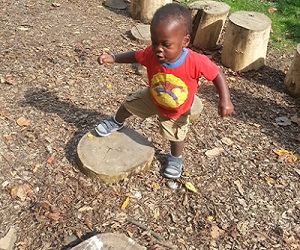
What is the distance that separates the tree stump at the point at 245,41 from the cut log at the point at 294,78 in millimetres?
486

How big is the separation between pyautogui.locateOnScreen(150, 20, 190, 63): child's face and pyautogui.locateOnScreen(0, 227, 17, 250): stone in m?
1.66

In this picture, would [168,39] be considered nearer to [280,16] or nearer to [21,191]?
[21,191]

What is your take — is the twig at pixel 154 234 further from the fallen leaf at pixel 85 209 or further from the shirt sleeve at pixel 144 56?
the shirt sleeve at pixel 144 56

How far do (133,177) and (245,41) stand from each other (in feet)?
8.52

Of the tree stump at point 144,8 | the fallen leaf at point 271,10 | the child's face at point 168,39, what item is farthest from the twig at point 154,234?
the fallen leaf at point 271,10

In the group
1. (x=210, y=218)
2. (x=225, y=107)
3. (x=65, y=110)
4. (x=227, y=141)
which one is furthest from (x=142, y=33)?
(x=210, y=218)

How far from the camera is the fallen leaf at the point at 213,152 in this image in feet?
12.0

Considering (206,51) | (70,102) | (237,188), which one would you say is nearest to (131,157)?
(237,188)

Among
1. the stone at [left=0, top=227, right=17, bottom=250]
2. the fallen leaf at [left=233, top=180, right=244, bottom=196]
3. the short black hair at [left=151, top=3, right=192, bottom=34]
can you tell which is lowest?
the stone at [left=0, top=227, right=17, bottom=250]

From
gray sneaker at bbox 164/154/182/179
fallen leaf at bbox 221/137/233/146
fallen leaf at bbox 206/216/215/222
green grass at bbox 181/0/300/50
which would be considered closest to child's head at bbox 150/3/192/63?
gray sneaker at bbox 164/154/182/179

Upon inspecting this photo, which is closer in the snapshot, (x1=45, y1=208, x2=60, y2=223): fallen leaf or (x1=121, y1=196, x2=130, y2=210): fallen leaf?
(x1=45, y1=208, x2=60, y2=223): fallen leaf

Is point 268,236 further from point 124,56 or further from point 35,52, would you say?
point 35,52

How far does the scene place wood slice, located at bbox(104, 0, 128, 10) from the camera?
20.9ft

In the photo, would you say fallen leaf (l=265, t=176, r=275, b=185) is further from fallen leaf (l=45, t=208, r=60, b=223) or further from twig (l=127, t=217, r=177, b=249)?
fallen leaf (l=45, t=208, r=60, b=223)
